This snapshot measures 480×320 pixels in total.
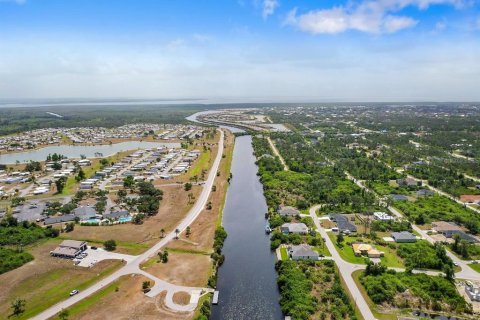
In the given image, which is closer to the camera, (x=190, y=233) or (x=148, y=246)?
(x=148, y=246)

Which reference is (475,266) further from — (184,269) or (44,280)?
(44,280)

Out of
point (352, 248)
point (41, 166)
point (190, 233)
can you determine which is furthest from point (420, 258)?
point (41, 166)

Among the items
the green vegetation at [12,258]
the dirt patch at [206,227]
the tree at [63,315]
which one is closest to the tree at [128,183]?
the dirt patch at [206,227]

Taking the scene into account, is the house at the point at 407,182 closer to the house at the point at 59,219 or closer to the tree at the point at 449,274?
the tree at the point at 449,274

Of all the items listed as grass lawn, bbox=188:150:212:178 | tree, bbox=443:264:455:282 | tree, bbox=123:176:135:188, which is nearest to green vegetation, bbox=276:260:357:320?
Result: tree, bbox=443:264:455:282

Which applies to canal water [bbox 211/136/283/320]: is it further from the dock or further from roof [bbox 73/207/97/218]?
roof [bbox 73/207/97/218]

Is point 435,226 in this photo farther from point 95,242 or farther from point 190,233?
point 95,242
